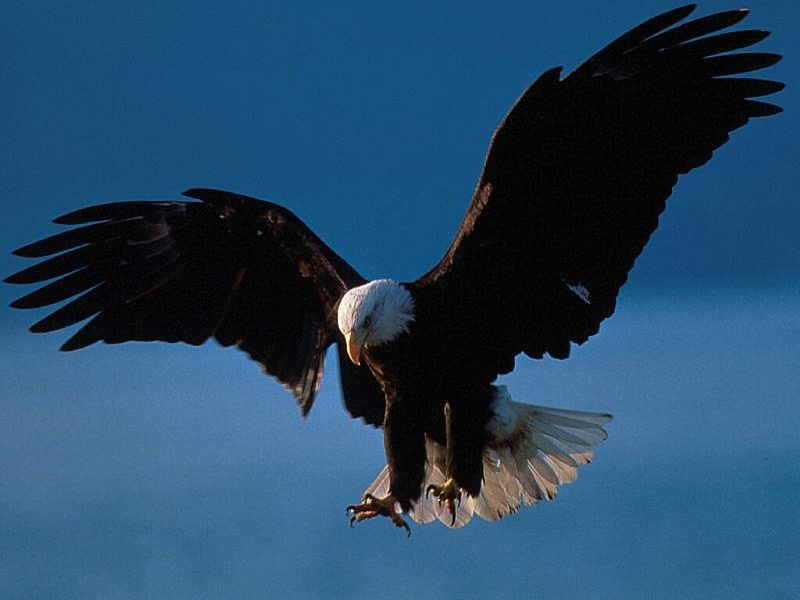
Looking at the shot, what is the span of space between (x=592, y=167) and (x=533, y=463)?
1412mm

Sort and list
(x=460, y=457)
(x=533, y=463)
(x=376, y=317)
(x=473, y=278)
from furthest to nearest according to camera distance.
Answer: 1. (x=533, y=463)
2. (x=460, y=457)
3. (x=473, y=278)
4. (x=376, y=317)

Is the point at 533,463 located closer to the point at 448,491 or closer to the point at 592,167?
the point at 448,491

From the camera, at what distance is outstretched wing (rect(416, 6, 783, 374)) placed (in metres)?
4.93

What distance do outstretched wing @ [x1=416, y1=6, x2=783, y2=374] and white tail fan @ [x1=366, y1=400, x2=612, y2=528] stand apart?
722mm

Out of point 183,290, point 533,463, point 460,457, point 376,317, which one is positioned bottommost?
point 460,457

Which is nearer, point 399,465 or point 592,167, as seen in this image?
point 592,167

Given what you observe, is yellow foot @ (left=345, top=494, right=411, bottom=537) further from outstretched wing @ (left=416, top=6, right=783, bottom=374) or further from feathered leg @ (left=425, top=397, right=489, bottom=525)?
outstretched wing @ (left=416, top=6, right=783, bottom=374)

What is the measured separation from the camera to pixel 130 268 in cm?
596

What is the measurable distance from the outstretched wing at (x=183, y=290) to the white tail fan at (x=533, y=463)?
622 millimetres

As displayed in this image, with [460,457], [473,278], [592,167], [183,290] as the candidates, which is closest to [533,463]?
[460,457]

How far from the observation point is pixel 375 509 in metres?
5.30

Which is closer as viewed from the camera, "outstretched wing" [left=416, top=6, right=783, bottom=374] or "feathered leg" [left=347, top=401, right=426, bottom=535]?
"outstretched wing" [left=416, top=6, right=783, bottom=374]

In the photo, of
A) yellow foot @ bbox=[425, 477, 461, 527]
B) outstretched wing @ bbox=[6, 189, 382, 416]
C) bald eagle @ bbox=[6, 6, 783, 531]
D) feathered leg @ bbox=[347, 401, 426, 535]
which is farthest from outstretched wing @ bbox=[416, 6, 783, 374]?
outstretched wing @ bbox=[6, 189, 382, 416]

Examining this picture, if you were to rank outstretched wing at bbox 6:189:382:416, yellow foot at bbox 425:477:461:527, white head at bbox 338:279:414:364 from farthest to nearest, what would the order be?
outstretched wing at bbox 6:189:382:416
yellow foot at bbox 425:477:461:527
white head at bbox 338:279:414:364
